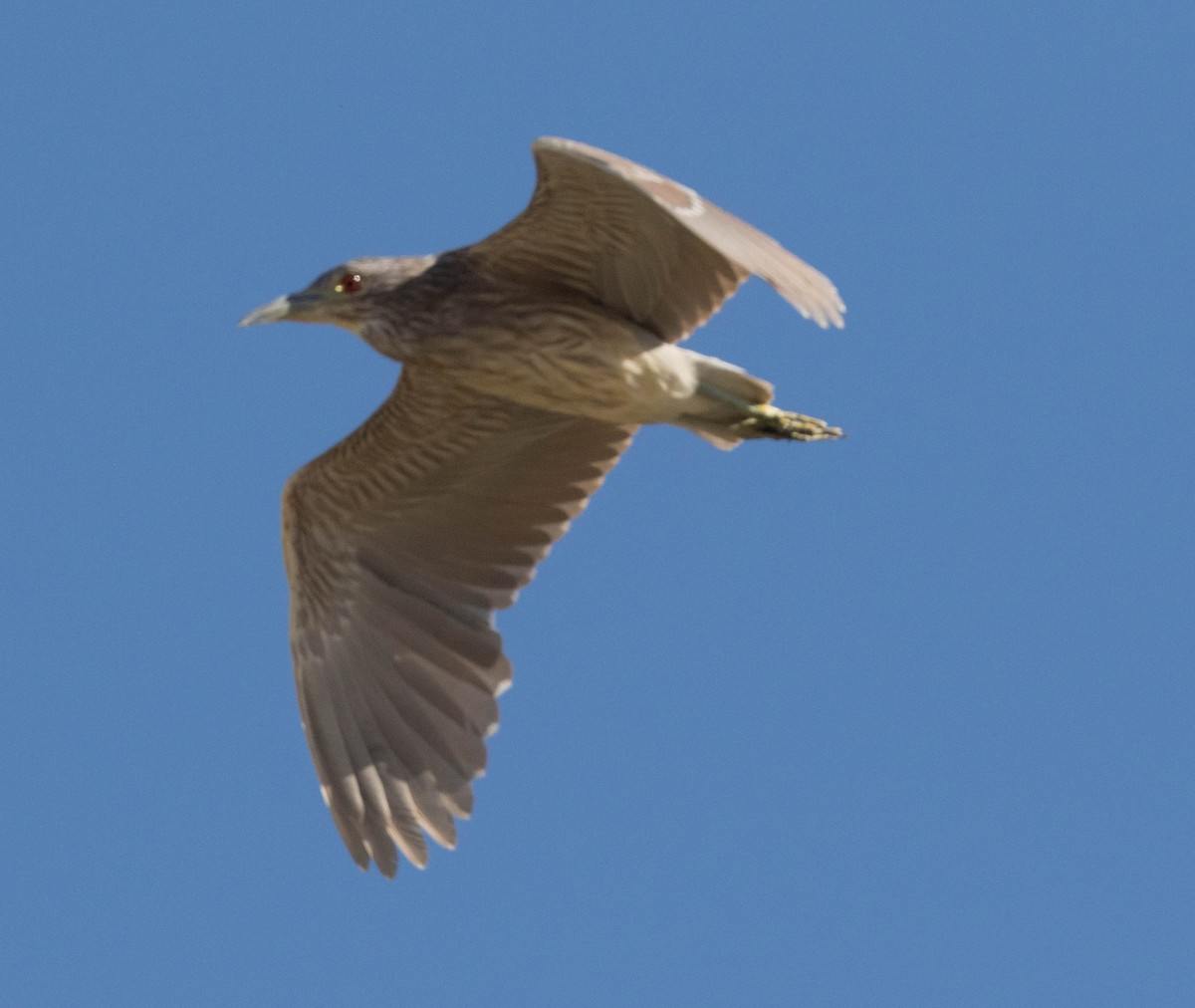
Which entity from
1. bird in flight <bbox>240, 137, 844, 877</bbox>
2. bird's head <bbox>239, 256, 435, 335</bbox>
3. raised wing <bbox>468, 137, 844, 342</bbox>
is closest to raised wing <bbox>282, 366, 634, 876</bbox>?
bird in flight <bbox>240, 137, 844, 877</bbox>

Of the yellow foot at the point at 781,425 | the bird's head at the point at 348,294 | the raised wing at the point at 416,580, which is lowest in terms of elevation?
the raised wing at the point at 416,580

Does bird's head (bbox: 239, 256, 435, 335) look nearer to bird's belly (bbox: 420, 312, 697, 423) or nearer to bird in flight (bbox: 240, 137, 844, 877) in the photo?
bird in flight (bbox: 240, 137, 844, 877)

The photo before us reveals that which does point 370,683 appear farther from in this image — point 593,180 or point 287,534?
point 593,180

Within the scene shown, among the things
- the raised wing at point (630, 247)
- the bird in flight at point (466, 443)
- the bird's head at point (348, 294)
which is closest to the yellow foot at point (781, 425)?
the bird in flight at point (466, 443)

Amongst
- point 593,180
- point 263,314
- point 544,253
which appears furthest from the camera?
point 263,314

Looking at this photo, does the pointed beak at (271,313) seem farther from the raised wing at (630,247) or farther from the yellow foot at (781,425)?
the yellow foot at (781,425)

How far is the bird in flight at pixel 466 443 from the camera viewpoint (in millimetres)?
9070

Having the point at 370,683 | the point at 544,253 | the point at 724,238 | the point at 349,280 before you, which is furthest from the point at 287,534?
the point at 724,238

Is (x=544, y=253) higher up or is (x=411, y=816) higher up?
(x=544, y=253)

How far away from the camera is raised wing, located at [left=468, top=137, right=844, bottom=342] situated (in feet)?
26.2

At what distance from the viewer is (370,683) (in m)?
10.2

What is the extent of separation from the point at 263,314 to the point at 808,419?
2516 millimetres

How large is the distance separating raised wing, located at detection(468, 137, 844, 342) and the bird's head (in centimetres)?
40

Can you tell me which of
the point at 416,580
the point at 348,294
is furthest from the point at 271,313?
the point at 416,580
